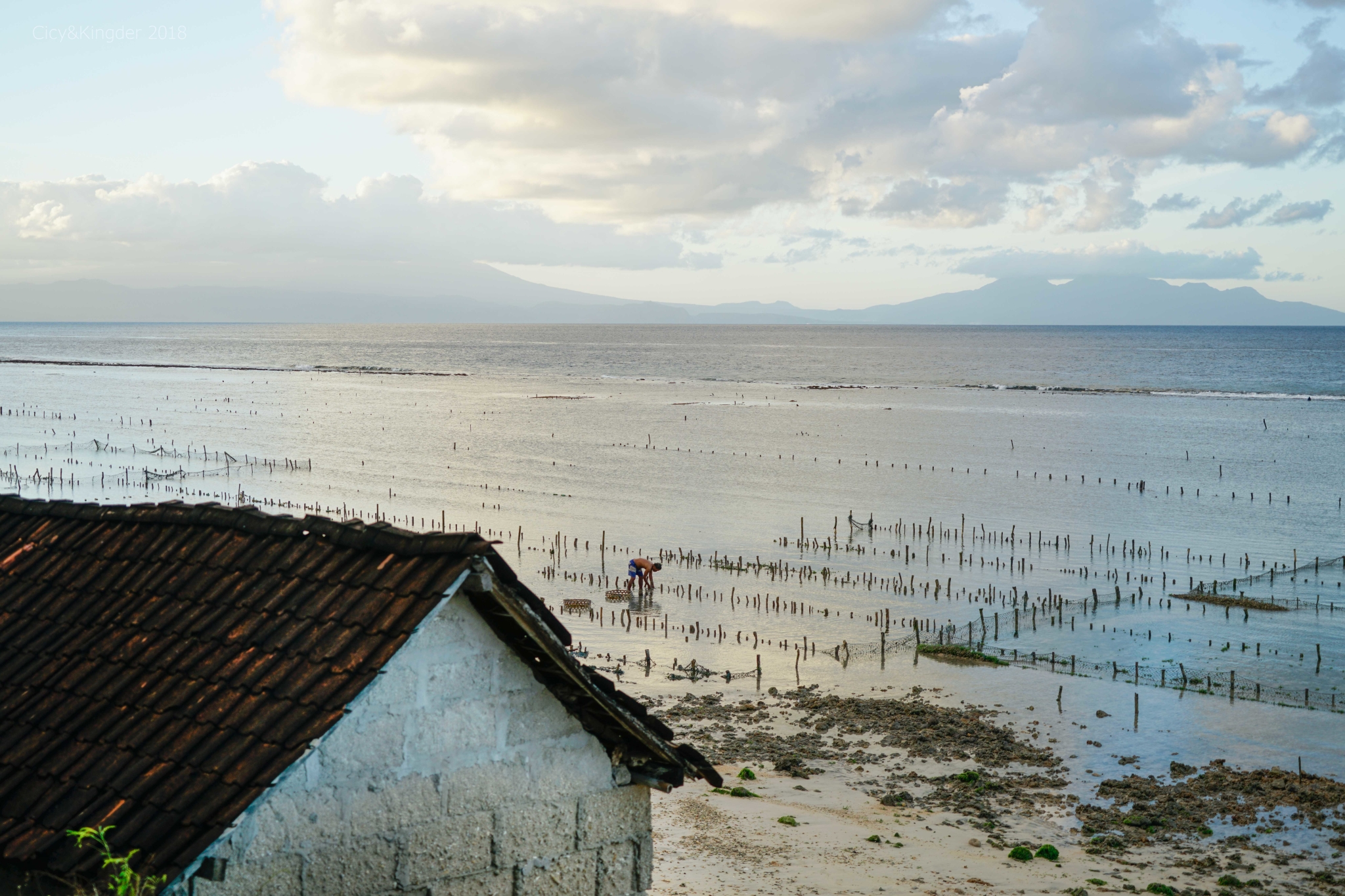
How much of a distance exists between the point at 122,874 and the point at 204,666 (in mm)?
1572

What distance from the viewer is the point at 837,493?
47.9 meters

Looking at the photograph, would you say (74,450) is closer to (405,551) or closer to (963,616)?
(963,616)

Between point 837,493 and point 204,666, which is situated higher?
point 204,666

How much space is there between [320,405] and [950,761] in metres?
78.4

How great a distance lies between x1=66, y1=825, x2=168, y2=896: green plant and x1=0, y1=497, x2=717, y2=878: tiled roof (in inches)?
2.3

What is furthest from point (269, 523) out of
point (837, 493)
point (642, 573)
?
point (837, 493)

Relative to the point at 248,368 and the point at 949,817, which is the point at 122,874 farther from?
the point at 248,368

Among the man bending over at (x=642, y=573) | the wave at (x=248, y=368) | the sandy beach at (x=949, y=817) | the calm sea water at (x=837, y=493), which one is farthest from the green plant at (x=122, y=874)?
the wave at (x=248, y=368)

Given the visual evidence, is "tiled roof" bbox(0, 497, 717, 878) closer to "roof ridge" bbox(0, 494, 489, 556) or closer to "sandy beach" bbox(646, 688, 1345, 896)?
"roof ridge" bbox(0, 494, 489, 556)

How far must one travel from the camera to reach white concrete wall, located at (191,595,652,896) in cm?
614

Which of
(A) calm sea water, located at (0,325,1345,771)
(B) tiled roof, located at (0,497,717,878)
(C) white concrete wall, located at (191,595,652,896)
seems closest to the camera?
(B) tiled roof, located at (0,497,717,878)

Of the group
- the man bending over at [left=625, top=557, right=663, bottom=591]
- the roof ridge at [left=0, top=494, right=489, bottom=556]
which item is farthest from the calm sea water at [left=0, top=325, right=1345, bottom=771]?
the roof ridge at [left=0, top=494, right=489, bottom=556]

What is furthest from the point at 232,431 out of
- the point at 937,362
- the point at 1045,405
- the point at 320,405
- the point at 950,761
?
the point at 937,362

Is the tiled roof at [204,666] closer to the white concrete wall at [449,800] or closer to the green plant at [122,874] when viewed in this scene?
the green plant at [122,874]
